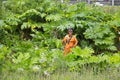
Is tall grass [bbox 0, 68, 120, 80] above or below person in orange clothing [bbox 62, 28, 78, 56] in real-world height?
above

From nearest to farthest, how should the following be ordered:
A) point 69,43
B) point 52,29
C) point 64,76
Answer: point 64,76
point 69,43
point 52,29

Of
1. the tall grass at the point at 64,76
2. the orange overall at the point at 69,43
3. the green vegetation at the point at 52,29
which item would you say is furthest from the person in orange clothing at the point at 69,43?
the tall grass at the point at 64,76

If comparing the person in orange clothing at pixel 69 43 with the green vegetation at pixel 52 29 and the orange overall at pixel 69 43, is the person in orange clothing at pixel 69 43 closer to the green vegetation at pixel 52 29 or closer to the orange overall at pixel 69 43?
the orange overall at pixel 69 43

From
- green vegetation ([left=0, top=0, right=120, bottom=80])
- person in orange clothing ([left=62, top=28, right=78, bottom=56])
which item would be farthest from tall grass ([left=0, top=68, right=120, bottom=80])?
person in orange clothing ([left=62, top=28, right=78, bottom=56])

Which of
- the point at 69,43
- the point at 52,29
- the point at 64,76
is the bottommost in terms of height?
the point at 52,29

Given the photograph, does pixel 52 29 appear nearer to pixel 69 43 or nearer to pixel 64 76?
pixel 69 43

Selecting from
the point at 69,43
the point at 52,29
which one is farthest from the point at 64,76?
the point at 52,29

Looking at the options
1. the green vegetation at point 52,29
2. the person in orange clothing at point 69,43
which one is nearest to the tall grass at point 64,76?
the green vegetation at point 52,29

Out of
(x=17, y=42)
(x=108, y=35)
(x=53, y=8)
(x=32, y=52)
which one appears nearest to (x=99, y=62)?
(x=32, y=52)

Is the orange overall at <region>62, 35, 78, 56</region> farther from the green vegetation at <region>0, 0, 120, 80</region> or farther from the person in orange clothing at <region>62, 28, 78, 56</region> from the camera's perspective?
the green vegetation at <region>0, 0, 120, 80</region>

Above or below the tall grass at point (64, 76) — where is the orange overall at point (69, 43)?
below

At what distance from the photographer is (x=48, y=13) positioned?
14.9 metres

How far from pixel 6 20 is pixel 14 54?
9.26ft

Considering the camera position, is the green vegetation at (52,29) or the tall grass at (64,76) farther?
the green vegetation at (52,29)
